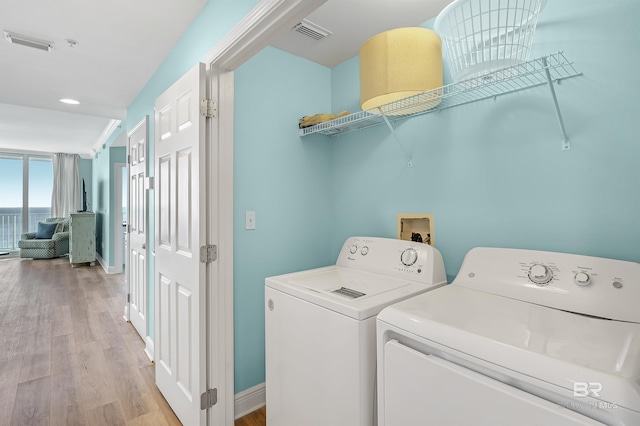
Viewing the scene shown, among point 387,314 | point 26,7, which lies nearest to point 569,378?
point 387,314

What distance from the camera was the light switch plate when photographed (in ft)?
6.18

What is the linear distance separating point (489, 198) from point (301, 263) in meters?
1.23

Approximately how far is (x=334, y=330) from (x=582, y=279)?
90 cm

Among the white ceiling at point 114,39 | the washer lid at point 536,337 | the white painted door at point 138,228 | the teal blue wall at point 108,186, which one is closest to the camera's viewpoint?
the washer lid at point 536,337

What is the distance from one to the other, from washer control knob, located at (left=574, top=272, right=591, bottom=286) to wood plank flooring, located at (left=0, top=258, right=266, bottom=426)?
5.63 ft

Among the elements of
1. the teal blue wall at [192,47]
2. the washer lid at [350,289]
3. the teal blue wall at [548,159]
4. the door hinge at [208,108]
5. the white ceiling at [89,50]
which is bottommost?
the washer lid at [350,289]

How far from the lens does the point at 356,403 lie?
1.14 metres

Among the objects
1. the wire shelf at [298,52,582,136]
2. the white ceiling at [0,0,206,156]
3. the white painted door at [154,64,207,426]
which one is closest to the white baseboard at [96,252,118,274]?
the white ceiling at [0,0,206,156]

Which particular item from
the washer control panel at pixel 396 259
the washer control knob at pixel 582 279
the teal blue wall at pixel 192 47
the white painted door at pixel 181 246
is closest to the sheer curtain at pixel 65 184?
the teal blue wall at pixel 192 47

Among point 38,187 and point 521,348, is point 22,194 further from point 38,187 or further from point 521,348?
point 521,348

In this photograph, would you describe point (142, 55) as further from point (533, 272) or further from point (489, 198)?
point (533, 272)

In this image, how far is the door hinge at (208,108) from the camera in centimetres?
160

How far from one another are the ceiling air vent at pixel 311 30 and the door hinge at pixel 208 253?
52.7 inches

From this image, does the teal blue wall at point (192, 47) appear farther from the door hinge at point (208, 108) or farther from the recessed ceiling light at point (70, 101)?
the recessed ceiling light at point (70, 101)
